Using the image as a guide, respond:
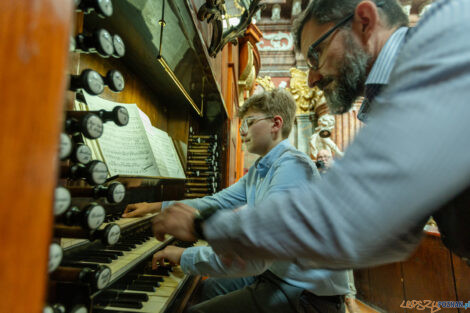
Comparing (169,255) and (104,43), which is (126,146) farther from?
(104,43)

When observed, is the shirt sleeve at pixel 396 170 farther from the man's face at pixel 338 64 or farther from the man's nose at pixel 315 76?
the man's nose at pixel 315 76

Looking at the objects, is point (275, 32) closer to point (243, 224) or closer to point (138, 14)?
point (138, 14)

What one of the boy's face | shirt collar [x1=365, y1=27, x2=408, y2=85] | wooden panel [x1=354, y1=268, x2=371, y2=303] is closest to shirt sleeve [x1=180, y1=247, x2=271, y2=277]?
shirt collar [x1=365, y1=27, x2=408, y2=85]

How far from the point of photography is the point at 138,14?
3.87ft

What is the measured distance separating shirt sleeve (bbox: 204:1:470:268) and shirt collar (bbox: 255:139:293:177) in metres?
1.08

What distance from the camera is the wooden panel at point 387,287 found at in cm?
313

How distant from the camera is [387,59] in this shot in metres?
0.80

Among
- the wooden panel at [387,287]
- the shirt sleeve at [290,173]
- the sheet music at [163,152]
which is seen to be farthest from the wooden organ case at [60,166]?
the wooden panel at [387,287]

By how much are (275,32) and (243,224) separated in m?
6.79

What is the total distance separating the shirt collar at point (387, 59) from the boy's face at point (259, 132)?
1.05m

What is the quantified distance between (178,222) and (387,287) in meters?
3.53

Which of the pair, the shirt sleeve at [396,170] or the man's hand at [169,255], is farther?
the man's hand at [169,255]

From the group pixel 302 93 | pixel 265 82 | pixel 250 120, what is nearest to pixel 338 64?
pixel 250 120

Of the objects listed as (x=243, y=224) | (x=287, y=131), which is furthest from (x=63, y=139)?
(x=287, y=131)
